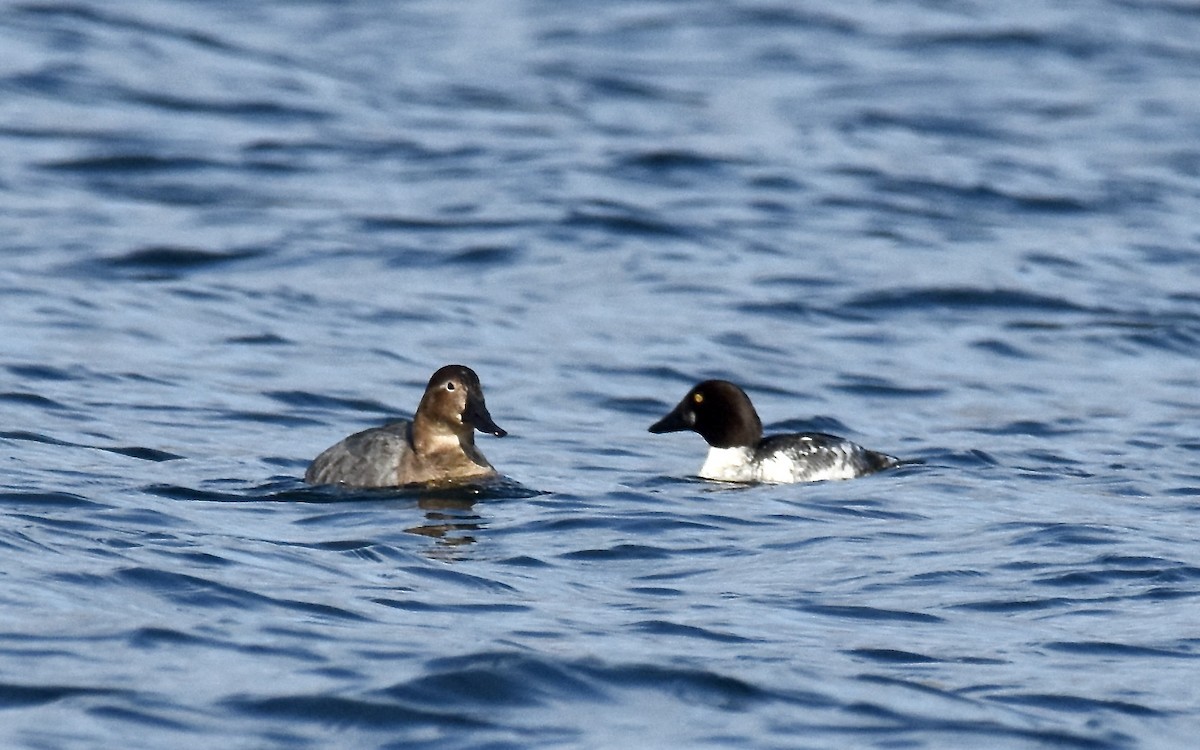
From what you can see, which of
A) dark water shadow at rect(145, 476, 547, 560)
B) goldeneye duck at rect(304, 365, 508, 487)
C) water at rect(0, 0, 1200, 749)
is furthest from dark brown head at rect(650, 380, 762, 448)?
goldeneye duck at rect(304, 365, 508, 487)

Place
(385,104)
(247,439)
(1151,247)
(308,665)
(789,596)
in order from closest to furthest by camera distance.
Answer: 1. (308,665)
2. (789,596)
3. (247,439)
4. (1151,247)
5. (385,104)

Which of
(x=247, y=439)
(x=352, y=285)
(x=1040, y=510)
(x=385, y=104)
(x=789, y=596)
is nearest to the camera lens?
(x=789, y=596)

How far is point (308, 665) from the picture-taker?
27.1 ft

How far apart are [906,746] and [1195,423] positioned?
902cm

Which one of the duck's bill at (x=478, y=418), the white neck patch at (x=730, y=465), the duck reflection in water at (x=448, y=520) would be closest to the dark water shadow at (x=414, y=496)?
the duck reflection in water at (x=448, y=520)

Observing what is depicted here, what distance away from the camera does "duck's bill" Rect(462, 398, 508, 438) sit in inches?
484

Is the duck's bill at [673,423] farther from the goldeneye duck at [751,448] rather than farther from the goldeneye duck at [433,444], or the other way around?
the goldeneye duck at [433,444]

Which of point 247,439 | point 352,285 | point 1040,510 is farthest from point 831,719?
point 352,285

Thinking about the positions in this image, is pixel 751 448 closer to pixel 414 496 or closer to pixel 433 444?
pixel 433 444

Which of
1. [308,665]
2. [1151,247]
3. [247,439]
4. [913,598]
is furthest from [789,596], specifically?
[1151,247]

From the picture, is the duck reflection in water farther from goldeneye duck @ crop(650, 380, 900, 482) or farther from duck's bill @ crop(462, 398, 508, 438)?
goldeneye duck @ crop(650, 380, 900, 482)

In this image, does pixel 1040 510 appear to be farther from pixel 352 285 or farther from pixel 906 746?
pixel 352 285

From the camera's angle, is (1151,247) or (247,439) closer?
(247,439)

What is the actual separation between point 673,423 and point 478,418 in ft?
7.32
